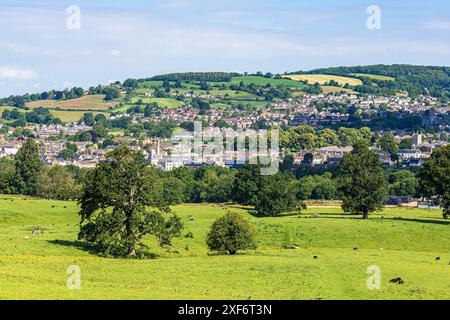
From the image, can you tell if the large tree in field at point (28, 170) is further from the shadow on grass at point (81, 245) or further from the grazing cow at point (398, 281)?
the grazing cow at point (398, 281)

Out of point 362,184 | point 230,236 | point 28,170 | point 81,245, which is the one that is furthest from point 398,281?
point 28,170

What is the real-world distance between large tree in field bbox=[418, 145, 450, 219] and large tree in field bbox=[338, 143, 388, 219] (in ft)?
14.2

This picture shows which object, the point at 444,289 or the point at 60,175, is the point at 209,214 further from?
A: the point at 444,289

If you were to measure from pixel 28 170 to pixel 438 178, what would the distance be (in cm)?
6322

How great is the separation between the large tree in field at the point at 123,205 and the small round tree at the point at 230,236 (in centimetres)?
263

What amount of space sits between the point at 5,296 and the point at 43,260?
687 inches

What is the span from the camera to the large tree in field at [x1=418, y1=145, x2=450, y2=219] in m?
88.8

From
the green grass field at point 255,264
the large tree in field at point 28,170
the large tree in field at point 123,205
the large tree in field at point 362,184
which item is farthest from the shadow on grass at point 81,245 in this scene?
the large tree in field at point 28,170

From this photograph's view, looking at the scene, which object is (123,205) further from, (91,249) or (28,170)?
(28,170)

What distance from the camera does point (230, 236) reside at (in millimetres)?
64125

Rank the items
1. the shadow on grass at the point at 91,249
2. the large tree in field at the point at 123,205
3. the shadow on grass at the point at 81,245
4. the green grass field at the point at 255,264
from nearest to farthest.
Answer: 1. the green grass field at the point at 255,264
2. the shadow on grass at the point at 91,249
3. the shadow on grass at the point at 81,245
4. the large tree in field at the point at 123,205

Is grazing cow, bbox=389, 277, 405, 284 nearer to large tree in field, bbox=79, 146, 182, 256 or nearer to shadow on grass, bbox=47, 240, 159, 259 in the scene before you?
shadow on grass, bbox=47, 240, 159, 259

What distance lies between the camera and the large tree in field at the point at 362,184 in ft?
301
